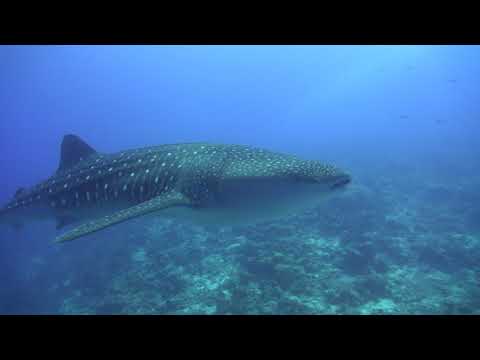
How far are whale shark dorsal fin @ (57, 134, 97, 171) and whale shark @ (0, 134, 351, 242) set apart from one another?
3 cm

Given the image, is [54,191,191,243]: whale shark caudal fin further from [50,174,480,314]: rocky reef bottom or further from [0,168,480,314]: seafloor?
[0,168,480,314]: seafloor

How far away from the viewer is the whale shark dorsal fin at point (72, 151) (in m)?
7.88

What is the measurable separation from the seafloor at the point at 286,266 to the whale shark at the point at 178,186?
3582 millimetres

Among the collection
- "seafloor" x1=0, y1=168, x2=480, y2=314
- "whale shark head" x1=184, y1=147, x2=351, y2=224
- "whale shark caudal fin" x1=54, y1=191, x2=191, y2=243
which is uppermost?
"whale shark head" x1=184, y1=147, x2=351, y2=224

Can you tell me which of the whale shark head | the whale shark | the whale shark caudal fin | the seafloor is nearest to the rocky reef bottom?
the seafloor

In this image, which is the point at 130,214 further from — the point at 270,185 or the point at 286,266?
the point at 286,266

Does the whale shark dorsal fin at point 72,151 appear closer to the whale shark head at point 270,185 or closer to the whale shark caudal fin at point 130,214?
the whale shark caudal fin at point 130,214

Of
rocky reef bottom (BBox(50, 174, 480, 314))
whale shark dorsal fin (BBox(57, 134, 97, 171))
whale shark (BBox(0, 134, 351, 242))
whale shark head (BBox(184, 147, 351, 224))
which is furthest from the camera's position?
rocky reef bottom (BBox(50, 174, 480, 314))

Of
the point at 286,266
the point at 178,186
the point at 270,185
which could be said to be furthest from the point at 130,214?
the point at 286,266

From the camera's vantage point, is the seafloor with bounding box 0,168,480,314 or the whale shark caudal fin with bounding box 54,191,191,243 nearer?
the whale shark caudal fin with bounding box 54,191,191,243

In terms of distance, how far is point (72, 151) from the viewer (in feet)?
26.1

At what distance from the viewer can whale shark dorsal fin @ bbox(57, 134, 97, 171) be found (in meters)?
7.88
